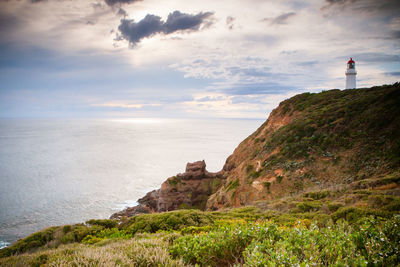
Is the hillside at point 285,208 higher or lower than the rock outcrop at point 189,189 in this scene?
higher

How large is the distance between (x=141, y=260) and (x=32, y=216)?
42.8 metres

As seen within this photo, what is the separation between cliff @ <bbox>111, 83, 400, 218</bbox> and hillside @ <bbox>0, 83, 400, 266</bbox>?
0.38ft

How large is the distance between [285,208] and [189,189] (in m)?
20.5

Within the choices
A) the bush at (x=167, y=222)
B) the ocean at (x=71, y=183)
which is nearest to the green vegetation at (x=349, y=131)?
the bush at (x=167, y=222)

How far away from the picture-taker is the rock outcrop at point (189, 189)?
29.4m

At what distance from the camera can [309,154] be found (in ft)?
71.0

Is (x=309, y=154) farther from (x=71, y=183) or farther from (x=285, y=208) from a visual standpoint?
(x=71, y=183)

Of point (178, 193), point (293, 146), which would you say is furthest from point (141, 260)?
point (178, 193)

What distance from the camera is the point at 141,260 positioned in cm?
427

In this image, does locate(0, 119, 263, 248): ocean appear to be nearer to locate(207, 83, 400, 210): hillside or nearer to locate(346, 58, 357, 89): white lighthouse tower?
locate(207, 83, 400, 210): hillside

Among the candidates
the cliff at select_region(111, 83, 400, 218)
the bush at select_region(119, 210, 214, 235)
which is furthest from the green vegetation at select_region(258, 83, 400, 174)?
the bush at select_region(119, 210, 214, 235)

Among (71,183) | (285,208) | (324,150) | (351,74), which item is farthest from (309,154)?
(71,183)

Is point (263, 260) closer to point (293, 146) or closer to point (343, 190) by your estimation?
point (343, 190)

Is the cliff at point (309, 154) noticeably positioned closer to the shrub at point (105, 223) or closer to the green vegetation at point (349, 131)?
the green vegetation at point (349, 131)
